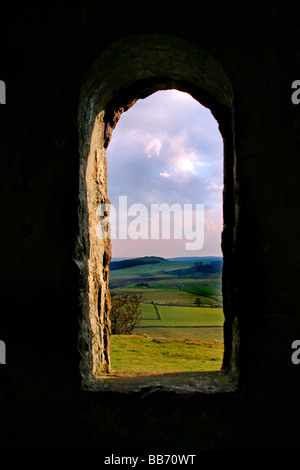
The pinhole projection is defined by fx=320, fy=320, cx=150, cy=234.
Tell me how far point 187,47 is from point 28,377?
2.28 m

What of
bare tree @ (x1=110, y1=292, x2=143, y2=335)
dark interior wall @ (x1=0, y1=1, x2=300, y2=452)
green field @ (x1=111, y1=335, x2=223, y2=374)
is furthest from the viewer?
bare tree @ (x1=110, y1=292, x2=143, y2=335)

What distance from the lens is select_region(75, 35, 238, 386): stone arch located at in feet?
6.70

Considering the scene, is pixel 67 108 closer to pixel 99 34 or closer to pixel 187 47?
pixel 99 34

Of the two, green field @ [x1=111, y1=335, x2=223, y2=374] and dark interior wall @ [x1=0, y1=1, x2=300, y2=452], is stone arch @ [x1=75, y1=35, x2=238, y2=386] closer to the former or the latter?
dark interior wall @ [x1=0, y1=1, x2=300, y2=452]

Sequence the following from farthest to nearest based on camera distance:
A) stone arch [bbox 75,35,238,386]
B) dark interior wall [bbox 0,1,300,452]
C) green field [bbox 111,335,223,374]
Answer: green field [bbox 111,335,223,374] < stone arch [bbox 75,35,238,386] < dark interior wall [bbox 0,1,300,452]

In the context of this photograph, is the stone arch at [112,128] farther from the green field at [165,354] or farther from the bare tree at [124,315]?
the bare tree at [124,315]

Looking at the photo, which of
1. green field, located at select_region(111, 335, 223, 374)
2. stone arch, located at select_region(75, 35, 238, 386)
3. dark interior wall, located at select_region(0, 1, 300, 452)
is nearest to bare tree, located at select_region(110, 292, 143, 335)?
green field, located at select_region(111, 335, 223, 374)

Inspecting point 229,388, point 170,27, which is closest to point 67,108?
point 170,27

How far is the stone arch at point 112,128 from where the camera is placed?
204cm

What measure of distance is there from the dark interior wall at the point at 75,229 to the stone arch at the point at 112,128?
84 mm

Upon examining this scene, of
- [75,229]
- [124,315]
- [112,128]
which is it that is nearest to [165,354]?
[112,128]

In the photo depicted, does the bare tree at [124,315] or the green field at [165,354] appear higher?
the green field at [165,354]

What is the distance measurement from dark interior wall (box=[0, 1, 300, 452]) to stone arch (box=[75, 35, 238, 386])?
0.28 feet

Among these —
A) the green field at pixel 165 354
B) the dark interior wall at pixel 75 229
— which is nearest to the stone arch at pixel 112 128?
the dark interior wall at pixel 75 229
